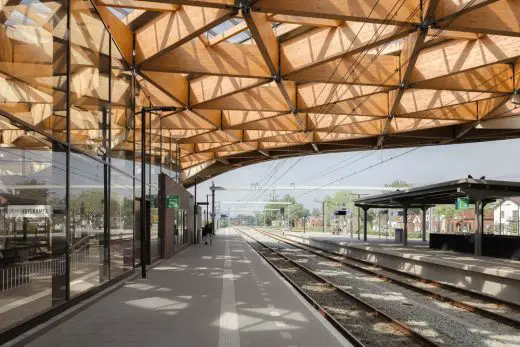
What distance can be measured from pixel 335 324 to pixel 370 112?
523 inches

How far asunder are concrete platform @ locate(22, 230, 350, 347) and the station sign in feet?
77.1

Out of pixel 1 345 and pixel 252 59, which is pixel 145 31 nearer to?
pixel 252 59

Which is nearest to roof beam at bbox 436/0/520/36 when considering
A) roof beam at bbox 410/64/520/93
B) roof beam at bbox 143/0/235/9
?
roof beam at bbox 410/64/520/93

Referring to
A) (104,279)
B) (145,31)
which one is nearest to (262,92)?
(145,31)

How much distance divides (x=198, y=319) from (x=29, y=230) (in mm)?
33752

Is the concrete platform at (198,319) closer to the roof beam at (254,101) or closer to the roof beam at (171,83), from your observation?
the roof beam at (171,83)

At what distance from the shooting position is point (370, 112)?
21.2 m

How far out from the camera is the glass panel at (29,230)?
38.3ft

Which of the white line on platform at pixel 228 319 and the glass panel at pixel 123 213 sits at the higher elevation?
the glass panel at pixel 123 213

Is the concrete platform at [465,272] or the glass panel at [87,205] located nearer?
the glass panel at [87,205]

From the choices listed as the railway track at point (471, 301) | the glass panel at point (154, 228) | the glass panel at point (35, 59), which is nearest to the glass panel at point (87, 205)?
the glass panel at point (35, 59)

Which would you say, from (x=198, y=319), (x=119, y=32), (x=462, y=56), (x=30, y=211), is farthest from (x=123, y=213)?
(x=30, y=211)

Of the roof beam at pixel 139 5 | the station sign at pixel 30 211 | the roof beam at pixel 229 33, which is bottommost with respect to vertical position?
the station sign at pixel 30 211

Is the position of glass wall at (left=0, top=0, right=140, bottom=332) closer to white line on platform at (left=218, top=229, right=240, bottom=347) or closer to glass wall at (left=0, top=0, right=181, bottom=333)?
glass wall at (left=0, top=0, right=181, bottom=333)
